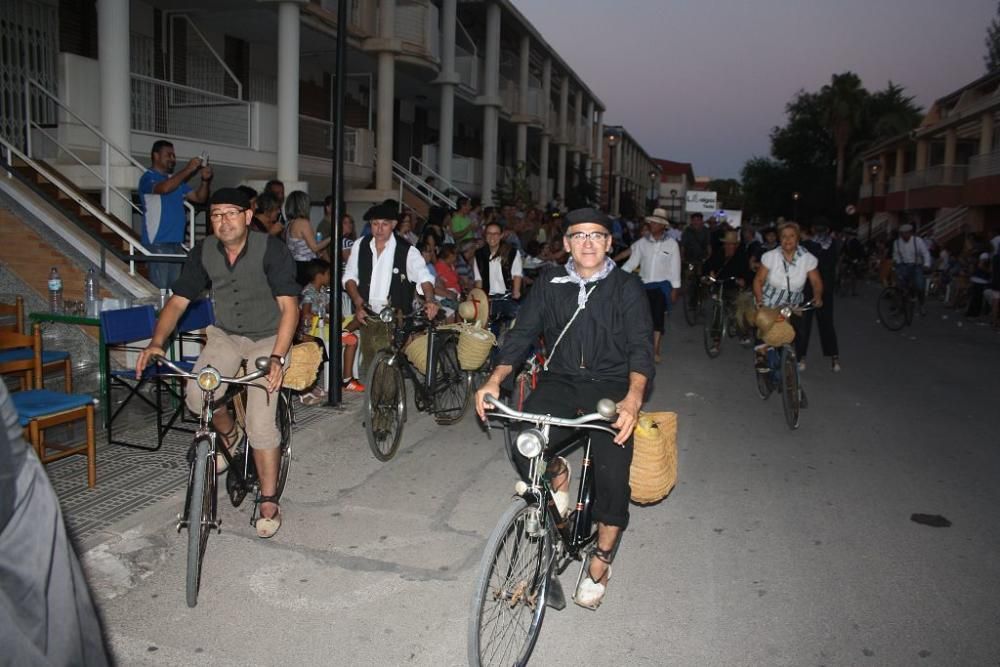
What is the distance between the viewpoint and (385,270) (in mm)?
7289

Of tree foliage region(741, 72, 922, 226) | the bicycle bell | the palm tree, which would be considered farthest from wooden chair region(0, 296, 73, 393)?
the palm tree

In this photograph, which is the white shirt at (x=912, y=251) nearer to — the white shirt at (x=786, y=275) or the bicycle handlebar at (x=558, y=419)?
the white shirt at (x=786, y=275)

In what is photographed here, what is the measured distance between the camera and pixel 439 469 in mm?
6613

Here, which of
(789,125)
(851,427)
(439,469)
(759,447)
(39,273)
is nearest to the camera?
(439,469)

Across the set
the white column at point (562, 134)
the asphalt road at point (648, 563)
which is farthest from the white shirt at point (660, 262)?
the white column at point (562, 134)

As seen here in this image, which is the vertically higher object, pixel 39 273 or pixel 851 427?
pixel 39 273

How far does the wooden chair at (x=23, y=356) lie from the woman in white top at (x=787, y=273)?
6457 mm

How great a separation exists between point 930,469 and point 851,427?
1382mm

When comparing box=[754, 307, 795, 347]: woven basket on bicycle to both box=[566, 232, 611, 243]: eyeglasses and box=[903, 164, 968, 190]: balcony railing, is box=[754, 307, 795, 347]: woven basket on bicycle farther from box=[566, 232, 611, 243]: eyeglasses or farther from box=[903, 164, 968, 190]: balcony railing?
box=[903, 164, 968, 190]: balcony railing

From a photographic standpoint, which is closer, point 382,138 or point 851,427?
point 851,427

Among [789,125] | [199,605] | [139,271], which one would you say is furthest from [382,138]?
[789,125]

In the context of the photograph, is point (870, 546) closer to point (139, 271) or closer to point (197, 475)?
point (197, 475)

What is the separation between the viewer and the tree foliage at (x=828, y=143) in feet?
224

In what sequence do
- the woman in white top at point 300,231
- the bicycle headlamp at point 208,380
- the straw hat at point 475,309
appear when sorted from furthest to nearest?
the woman in white top at point 300,231
the straw hat at point 475,309
the bicycle headlamp at point 208,380
